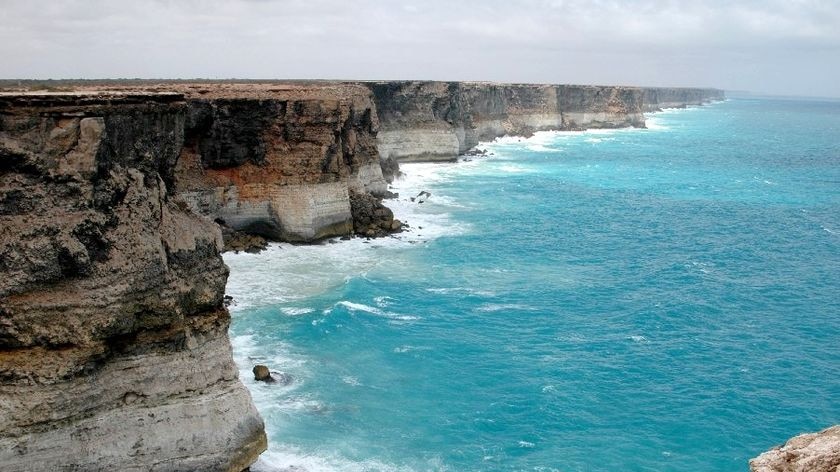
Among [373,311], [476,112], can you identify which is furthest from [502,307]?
[476,112]

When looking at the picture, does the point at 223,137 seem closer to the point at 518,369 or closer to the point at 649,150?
the point at 518,369

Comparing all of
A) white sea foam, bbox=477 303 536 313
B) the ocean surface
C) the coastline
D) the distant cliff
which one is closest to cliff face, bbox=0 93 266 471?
the distant cliff

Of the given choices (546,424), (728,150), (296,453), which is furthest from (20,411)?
(728,150)

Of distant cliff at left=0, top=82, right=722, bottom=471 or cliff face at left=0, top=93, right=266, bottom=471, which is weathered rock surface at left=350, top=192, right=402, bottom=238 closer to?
distant cliff at left=0, top=82, right=722, bottom=471

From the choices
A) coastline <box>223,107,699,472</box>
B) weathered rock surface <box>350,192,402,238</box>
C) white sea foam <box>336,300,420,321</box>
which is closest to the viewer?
coastline <box>223,107,699,472</box>

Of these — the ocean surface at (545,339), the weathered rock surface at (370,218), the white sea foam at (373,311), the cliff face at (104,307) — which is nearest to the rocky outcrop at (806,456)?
the cliff face at (104,307)

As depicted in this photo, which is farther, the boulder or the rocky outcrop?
the boulder
